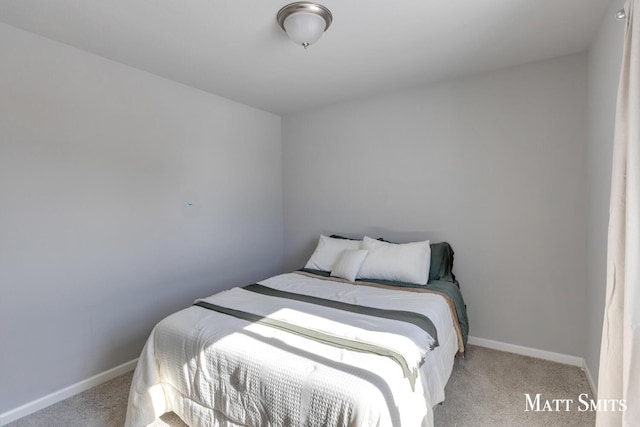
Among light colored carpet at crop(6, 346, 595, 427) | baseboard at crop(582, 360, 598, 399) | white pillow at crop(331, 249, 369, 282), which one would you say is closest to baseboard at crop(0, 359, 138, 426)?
light colored carpet at crop(6, 346, 595, 427)

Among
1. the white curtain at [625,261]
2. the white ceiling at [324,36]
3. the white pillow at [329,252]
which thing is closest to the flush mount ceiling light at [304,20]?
the white ceiling at [324,36]

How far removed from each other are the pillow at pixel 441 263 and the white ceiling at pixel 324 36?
1.53 m

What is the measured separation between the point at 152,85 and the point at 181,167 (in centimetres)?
72

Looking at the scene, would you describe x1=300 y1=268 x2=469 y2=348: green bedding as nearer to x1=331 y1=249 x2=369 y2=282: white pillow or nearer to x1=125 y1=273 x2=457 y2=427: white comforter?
x1=331 y1=249 x2=369 y2=282: white pillow

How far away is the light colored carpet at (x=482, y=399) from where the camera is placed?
1860 millimetres

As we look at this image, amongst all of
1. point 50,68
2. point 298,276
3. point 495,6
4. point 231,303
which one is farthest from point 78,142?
point 495,6

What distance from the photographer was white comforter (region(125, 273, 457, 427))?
1.27m

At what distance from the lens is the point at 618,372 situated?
4.06 feet

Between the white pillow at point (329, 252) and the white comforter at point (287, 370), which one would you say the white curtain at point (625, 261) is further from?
the white pillow at point (329, 252)

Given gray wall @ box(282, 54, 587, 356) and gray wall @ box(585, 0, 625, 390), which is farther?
gray wall @ box(282, 54, 587, 356)

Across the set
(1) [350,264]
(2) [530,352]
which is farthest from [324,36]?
(2) [530,352]

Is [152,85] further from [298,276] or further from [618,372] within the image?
[618,372]

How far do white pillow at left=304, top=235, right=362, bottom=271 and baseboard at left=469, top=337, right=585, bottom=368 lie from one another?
1376 mm

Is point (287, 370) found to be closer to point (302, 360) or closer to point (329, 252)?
point (302, 360)
